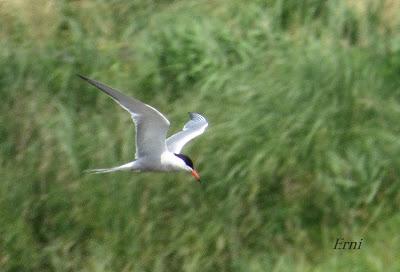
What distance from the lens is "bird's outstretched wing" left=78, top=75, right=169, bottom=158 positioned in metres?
7.17

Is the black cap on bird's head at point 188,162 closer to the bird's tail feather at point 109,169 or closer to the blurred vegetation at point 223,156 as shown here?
the bird's tail feather at point 109,169

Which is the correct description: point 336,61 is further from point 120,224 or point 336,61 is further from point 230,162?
point 120,224

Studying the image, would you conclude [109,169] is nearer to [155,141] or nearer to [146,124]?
[155,141]

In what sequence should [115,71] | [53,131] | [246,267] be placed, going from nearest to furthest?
1. [246,267]
2. [53,131]
3. [115,71]

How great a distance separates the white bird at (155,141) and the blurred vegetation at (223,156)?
0.56 meters

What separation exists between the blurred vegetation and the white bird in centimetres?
56

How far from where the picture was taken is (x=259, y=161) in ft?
→ 27.4

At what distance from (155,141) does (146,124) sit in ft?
0.49

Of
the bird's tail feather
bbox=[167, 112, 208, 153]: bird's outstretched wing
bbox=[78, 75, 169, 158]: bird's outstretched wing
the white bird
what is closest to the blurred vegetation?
the bird's tail feather

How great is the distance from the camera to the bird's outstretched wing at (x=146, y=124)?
717 centimetres

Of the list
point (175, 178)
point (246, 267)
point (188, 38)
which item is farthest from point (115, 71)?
point (246, 267)

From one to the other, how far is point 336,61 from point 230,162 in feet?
2.99

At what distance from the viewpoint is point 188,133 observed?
786cm

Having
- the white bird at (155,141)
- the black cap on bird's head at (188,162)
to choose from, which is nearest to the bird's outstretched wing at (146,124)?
the white bird at (155,141)
